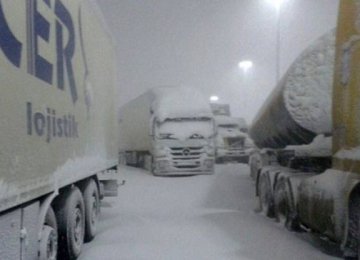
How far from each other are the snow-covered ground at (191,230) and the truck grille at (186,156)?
192 inches

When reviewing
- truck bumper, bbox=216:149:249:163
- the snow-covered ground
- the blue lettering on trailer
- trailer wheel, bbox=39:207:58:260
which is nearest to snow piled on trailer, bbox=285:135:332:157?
the snow-covered ground

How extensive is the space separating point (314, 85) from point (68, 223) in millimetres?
4786

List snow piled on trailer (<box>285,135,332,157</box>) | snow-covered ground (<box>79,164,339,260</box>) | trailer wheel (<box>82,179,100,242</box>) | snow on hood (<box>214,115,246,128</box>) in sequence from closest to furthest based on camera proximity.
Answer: snow-covered ground (<box>79,164,339,260</box>) < trailer wheel (<box>82,179,100,242</box>) < snow piled on trailer (<box>285,135,332,157</box>) < snow on hood (<box>214,115,246,128</box>)

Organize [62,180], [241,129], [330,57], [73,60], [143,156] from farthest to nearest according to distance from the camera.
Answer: [241,129], [143,156], [330,57], [73,60], [62,180]

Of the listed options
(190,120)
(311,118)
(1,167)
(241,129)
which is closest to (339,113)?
(311,118)

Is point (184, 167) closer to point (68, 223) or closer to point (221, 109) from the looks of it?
point (221, 109)

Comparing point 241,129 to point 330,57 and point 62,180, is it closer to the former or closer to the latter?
point 330,57

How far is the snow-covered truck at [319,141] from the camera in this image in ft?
19.7

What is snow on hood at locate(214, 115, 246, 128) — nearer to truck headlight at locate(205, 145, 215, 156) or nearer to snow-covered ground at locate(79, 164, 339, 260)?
truck headlight at locate(205, 145, 215, 156)

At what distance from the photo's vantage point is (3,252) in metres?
3.85

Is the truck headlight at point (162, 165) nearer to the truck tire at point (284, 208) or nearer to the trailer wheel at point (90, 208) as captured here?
the truck tire at point (284, 208)

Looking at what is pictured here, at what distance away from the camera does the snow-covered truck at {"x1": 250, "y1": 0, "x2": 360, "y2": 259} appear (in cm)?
601

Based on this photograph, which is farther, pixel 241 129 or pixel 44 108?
pixel 241 129

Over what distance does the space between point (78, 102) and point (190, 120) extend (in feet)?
45.4
